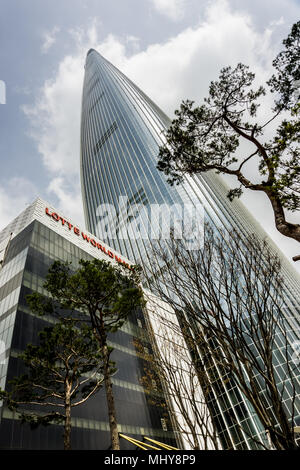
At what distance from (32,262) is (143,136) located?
5924 centimetres

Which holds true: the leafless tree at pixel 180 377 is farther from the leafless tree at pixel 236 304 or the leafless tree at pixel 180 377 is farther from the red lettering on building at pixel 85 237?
the red lettering on building at pixel 85 237

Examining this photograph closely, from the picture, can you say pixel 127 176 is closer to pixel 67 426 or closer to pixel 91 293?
pixel 91 293

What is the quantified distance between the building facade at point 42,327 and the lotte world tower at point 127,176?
17.2 meters

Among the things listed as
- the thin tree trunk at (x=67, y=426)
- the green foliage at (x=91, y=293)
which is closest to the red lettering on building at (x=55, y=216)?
the green foliage at (x=91, y=293)

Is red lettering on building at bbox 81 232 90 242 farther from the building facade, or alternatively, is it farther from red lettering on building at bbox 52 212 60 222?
red lettering on building at bbox 52 212 60 222

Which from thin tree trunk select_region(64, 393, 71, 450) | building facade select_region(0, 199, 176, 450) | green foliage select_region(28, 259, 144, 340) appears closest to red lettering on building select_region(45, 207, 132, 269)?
building facade select_region(0, 199, 176, 450)

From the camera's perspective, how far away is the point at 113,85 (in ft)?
311

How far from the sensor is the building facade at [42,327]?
16094 millimetres

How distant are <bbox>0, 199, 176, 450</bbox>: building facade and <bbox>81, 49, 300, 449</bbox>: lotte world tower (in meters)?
17.2

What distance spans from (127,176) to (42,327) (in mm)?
58271

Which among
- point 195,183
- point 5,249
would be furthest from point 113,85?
point 5,249

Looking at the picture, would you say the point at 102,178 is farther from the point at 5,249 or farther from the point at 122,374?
the point at 122,374

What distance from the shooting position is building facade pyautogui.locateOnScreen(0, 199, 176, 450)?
16.1 metres

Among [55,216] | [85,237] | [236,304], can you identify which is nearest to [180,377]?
[236,304]
